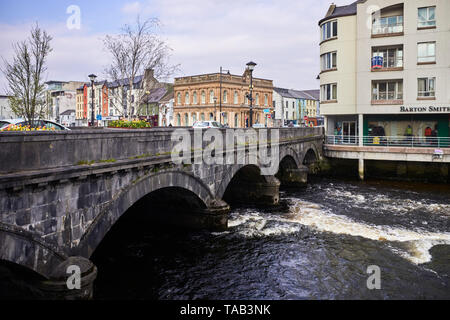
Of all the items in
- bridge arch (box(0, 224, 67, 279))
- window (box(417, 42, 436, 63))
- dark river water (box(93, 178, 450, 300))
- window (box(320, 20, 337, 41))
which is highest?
window (box(320, 20, 337, 41))

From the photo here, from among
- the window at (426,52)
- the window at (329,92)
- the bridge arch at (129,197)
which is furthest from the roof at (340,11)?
the bridge arch at (129,197)

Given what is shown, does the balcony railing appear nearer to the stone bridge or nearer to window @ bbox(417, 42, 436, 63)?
window @ bbox(417, 42, 436, 63)

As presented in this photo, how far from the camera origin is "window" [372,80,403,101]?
115 feet

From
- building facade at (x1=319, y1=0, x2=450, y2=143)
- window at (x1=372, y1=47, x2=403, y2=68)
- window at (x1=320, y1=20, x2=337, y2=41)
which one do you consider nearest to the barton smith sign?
building facade at (x1=319, y1=0, x2=450, y2=143)

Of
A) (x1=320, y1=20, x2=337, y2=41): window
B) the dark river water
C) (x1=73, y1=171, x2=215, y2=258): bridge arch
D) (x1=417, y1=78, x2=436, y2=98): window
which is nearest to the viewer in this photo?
(x1=73, y1=171, x2=215, y2=258): bridge arch

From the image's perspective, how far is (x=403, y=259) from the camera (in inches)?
564

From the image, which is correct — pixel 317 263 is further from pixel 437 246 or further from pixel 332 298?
pixel 437 246

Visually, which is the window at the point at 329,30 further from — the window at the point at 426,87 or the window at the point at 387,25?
the window at the point at 426,87

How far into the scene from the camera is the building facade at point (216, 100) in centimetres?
6769

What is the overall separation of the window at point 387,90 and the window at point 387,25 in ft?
14.6

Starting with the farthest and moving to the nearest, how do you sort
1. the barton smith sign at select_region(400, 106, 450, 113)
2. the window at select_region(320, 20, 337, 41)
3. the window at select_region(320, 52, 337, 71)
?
the window at select_region(320, 52, 337, 71), the window at select_region(320, 20, 337, 41), the barton smith sign at select_region(400, 106, 450, 113)

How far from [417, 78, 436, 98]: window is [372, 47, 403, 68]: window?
2.41 m

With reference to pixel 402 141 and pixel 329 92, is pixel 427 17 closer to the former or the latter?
pixel 329 92

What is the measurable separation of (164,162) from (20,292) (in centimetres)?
581
